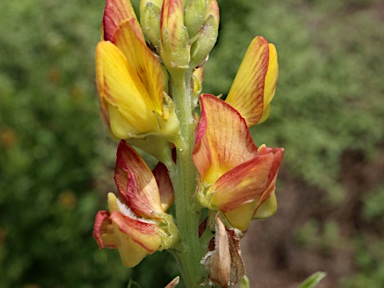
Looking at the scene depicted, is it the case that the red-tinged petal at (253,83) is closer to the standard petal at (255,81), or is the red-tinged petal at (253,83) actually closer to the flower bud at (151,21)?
the standard petal at (255,81)

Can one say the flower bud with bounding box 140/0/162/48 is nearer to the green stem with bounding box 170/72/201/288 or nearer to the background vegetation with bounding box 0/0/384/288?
the green stem with bounding box 170/72/201/288

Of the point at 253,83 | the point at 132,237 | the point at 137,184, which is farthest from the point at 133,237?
the point at 253,83

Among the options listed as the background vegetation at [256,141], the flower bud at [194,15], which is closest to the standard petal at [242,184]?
the flower bud at [194,15]

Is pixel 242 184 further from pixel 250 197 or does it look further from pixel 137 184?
pixel 137 184

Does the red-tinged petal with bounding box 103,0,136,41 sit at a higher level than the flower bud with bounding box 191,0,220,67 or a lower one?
higher

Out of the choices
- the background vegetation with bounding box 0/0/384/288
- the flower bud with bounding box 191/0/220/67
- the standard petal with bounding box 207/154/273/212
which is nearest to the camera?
the standard petal with bounding box 207/154/273/212

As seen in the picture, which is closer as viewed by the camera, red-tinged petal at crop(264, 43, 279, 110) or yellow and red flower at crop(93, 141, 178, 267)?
yellow and red flower at crop(93, 141, 178, 267)

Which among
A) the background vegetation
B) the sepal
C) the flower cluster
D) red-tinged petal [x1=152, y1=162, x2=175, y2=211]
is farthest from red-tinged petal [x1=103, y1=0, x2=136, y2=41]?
the background vegetation

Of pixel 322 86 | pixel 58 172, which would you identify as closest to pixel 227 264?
pixel 58 172
